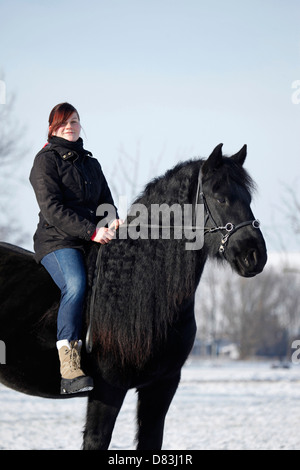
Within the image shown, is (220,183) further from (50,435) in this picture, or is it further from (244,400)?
(244,400)

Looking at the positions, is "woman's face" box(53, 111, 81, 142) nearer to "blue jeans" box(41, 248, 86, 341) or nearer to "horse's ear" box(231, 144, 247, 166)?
"blue jeans" box(41, 248, 86, 341)

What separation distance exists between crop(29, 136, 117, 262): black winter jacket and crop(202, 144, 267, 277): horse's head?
81 cm

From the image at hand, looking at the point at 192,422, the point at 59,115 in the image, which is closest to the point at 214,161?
the point at 59,115

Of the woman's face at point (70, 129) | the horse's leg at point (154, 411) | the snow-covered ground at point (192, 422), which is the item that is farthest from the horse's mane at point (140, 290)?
the snow-covered ground at point (192, 422)

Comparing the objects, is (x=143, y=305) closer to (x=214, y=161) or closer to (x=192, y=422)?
(x=214, y=161)

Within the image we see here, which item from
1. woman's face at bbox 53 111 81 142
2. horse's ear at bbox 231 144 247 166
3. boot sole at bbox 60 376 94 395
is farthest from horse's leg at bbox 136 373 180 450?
woman's face at bbox 53 111 81 142

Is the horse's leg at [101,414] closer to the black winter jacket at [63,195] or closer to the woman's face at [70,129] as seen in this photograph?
the black winter jacket at [63,195]

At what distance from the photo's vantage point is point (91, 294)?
3770mm

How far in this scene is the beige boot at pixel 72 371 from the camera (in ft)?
11.6

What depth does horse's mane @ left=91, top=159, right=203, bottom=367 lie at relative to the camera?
3.66 metres

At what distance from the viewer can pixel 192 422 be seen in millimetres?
10031

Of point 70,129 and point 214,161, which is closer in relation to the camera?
point 214,161

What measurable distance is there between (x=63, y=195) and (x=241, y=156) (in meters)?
1.33
